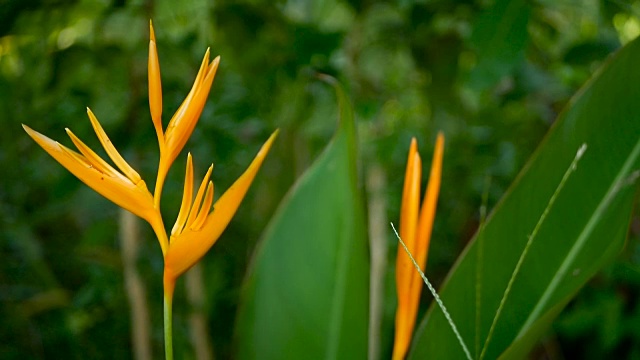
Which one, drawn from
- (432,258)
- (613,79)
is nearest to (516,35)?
(613,79)

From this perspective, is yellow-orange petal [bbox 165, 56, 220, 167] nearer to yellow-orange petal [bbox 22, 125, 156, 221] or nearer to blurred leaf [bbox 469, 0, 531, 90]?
yellow-orange petal [bbox 22, 125, 156, 221]

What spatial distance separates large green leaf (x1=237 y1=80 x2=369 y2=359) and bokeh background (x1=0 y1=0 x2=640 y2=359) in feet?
0.57

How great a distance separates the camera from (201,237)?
288 mm

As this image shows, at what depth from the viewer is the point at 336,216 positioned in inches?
16.4

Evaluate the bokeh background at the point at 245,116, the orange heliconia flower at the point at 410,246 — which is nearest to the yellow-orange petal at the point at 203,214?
the orange heliconia flower at the point at 410,246

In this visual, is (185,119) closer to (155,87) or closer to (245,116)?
(155,87)

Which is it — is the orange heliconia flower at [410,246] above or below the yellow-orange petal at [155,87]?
below

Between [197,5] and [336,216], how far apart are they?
214 mm

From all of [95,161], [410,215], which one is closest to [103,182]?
[95,161]

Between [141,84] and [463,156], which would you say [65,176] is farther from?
[463,156]

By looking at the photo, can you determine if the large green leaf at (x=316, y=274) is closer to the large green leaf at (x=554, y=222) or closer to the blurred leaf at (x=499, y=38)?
the large green leaf at (x=554, y=222)

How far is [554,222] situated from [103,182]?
26cm

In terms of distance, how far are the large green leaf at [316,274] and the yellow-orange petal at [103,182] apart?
5.5 inches

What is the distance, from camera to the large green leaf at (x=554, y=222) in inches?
15.1
